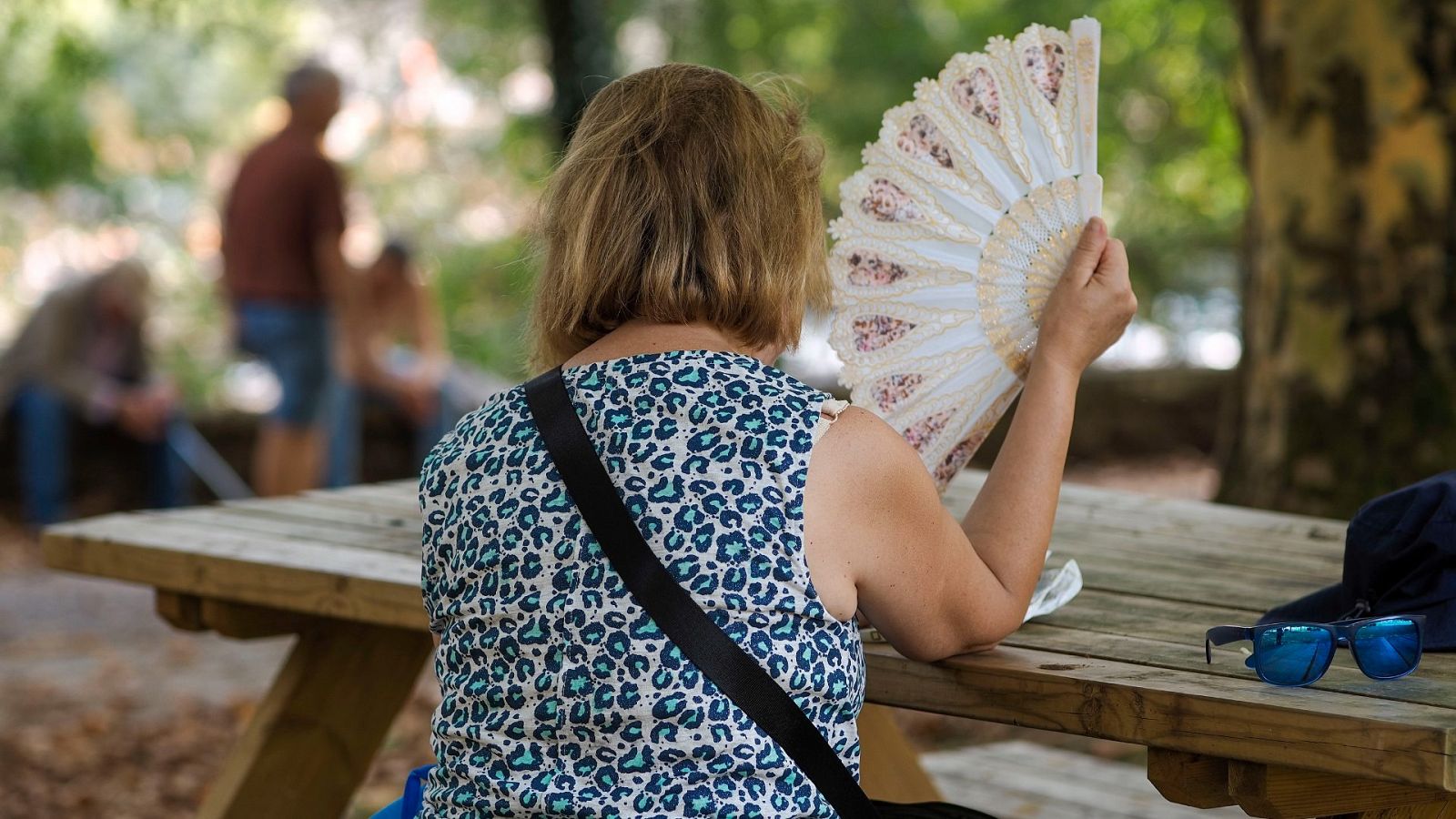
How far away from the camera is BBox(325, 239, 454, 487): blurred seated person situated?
7012mm

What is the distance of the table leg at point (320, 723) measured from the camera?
2463 mm

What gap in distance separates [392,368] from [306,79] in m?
1.86

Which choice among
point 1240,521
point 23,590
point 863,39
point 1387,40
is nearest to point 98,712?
point 23,590

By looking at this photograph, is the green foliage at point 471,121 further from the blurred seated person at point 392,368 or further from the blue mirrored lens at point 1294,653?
the blue mirrored lens at point 1294,653

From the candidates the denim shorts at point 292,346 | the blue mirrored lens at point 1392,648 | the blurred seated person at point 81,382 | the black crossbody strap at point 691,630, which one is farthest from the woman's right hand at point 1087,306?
the blurred seated person at point 81,382

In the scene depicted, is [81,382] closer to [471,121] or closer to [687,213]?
[471,121]

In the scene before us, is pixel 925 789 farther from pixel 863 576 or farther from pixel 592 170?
pixel 592 170

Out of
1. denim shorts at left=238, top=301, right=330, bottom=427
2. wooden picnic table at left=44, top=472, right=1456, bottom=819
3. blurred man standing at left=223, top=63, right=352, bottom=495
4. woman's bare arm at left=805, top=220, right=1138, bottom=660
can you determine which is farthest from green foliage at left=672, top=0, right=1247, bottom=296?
woman's bare arm at left=805, top=220, right=1138, bottom=660

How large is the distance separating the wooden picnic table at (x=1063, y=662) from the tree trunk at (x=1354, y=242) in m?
1.91

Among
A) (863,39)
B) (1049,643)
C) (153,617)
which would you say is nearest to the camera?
(1049,643)

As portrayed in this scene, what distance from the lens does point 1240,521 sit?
2.60 meters

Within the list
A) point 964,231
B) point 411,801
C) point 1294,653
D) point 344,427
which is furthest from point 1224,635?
point 344,427

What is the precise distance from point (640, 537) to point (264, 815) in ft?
4.42

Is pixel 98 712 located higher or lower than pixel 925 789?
lower
